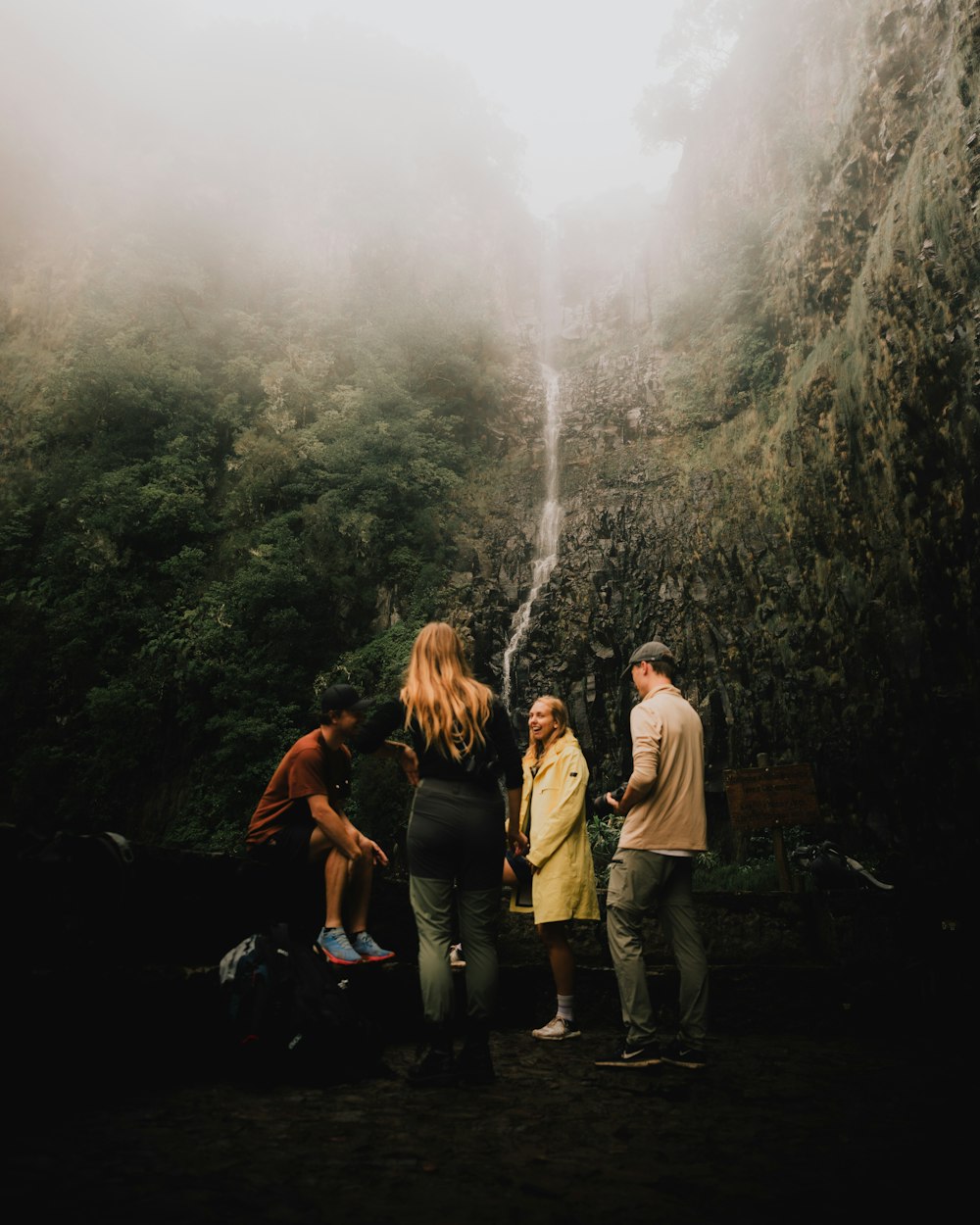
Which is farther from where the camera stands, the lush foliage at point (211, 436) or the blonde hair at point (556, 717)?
the lush foliage at point (211, 436)

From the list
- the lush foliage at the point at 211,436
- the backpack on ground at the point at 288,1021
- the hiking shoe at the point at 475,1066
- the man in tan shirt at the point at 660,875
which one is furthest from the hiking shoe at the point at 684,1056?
the lush foliage at the point at 211,436

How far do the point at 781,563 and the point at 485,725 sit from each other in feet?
37.5

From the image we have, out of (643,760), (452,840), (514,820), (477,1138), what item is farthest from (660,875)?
(477,1138)

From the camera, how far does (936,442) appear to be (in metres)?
9.11

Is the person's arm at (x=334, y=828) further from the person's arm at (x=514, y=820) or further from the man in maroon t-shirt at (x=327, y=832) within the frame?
the person's arm at (x=514, y=820)

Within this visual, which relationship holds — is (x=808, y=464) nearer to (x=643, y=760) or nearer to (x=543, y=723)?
(x=543, y=723)

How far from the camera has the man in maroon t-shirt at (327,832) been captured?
11.7ft

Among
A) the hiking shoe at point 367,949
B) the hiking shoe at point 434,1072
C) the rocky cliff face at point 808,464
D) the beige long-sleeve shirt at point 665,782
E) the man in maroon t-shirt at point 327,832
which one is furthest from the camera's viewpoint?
the rocky cliff face at point 808,464

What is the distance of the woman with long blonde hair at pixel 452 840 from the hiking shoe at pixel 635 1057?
635mm

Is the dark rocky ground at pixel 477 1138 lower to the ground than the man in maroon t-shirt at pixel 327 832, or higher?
lower

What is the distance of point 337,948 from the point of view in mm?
3541

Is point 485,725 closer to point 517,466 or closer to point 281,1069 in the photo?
point 281,1069

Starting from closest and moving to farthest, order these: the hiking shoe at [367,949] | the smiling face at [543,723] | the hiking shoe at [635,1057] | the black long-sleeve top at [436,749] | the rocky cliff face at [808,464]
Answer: the black long-sleeve top at [436,749]
the hiking shoe at [635,1057]
the hiking shoe at [367,949]
the smiling face at [543,723]
the rocky cliff face at [808,464]

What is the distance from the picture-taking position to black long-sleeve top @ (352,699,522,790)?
10.00 ft
